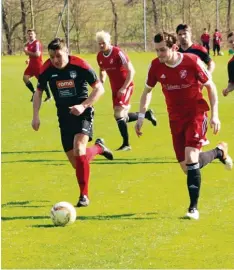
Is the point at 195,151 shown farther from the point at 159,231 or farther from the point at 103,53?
the point at 103,53

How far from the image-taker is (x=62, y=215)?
321 inches

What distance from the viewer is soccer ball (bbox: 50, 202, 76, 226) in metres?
8.15

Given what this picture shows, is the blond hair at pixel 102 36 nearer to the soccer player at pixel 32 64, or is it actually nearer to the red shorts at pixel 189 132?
the red shorts at pixel 189 132

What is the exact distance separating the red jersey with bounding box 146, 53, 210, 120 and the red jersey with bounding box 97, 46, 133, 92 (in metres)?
4.74

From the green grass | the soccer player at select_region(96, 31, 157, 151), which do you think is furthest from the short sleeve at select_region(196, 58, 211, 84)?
the soccer player at select_region(96, 31, 157, 151)

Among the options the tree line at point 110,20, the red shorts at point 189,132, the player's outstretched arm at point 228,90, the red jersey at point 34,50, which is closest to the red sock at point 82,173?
the red shorts at point 189,132

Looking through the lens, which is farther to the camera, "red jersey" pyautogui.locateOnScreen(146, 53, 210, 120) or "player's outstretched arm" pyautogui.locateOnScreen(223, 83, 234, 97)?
"player's outstretched arm" pyautogui.locateOnScreen(223, 83, 234, 97)

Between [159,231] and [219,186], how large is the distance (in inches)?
99.1

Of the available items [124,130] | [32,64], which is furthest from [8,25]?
[124,130]

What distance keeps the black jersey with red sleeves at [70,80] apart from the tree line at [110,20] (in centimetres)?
4985

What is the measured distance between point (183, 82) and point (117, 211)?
5.64 ft

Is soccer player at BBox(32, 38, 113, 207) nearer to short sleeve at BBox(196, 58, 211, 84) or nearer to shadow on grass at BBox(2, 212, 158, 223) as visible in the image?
shadow on grass at BBox(2, 212, 158, 223)

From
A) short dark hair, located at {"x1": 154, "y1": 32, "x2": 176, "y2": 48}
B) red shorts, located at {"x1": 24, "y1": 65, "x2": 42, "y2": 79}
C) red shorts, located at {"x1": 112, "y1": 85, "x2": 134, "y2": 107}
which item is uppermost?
short dark hair, located at {"x1": 154, "y1": 32, "x2": 176, "y2": 48}

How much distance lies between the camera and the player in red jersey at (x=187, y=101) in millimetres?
8352
